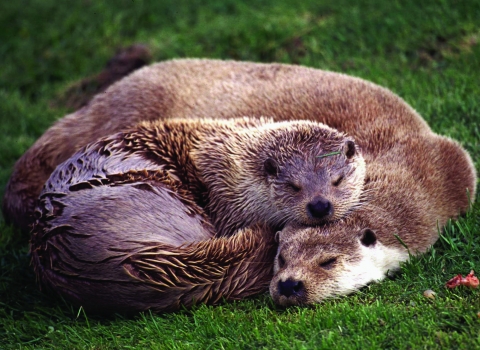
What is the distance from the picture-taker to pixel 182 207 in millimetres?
4836

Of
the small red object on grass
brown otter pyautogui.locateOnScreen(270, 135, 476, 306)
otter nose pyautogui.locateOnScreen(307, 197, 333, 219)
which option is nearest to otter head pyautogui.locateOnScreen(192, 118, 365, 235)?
otter nose pyautogui.locateOnScreen(307, 197, 333, 219)

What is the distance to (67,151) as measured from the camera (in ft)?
19.4

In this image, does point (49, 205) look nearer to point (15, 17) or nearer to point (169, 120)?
point (169, 120)

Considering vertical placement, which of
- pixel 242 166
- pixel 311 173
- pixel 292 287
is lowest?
pixel 292 287


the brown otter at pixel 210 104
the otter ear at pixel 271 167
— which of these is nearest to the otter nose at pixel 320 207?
the otter ear at pixel 271 167

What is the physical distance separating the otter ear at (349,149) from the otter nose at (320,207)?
18.0 inches

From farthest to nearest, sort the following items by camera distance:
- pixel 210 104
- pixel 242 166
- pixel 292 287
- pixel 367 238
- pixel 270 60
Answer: pixel 270 60
pixel 210 104
pixel 242 166
pixel 367 238
pixel 292 287

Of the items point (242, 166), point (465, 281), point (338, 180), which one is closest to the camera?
point (465, 281)

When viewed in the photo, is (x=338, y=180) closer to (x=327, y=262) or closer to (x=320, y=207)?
(x=320, y=207)

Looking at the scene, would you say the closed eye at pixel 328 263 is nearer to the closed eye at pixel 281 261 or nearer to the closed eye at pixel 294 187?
the closed eye at pixel 281 261

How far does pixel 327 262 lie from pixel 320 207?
34cm

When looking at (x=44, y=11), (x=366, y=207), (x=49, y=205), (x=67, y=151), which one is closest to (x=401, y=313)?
(x=366, y=207)

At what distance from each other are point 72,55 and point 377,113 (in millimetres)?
4580

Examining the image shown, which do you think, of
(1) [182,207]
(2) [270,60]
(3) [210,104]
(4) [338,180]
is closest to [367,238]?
(4) [338,180]
